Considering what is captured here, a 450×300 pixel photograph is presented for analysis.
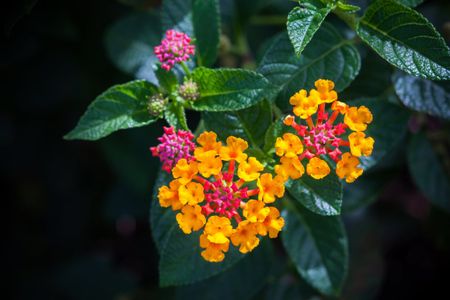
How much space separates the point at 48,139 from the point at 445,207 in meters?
1.71

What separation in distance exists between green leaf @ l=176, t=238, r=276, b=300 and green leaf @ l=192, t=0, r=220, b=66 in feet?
1.96

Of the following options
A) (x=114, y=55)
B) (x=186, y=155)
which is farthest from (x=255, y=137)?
(x=114, y=55)

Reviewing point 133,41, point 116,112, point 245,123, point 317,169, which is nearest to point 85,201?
point 133,41

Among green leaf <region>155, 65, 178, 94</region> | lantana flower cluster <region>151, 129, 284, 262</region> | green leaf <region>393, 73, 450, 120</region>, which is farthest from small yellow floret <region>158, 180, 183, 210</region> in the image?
green leaf <region>393, 73, 450, 120</region>

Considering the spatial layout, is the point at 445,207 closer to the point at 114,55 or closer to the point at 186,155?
the point at 186,155

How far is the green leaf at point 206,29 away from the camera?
1504 mm

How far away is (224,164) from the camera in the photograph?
1.33m

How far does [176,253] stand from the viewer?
56.2 inches

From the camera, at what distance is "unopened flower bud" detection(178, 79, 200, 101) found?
54.4 inches

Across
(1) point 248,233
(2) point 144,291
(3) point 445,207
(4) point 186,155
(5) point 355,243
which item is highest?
(4) point 186,155

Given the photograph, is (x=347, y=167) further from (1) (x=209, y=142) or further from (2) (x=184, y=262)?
(2) (x=184, y=262)

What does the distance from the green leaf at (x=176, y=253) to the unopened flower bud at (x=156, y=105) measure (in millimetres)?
173

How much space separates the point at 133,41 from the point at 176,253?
799 mm

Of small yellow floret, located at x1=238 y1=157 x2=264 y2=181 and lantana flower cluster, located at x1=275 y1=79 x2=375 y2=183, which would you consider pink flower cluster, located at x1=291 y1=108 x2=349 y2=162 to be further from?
small yellow floret, located at x1=238 y1=157 x2=264 y2=181
